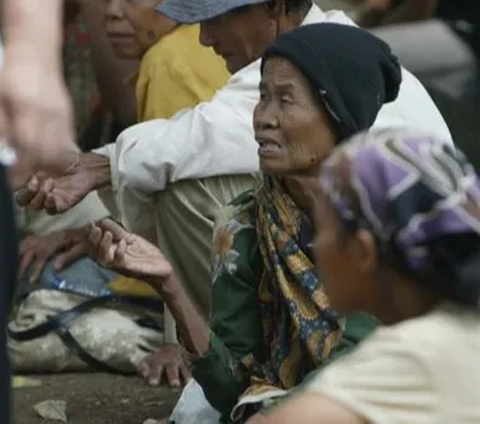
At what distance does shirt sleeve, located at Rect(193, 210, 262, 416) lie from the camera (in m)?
4.75

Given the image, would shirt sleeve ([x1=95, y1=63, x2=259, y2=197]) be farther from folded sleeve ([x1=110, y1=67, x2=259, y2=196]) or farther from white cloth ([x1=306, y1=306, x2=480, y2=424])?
white cloth ([x1=306, y1=306, x2=480, y2=424])

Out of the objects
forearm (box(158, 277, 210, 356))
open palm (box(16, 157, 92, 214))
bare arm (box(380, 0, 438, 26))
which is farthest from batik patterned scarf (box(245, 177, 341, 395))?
bare arm (box(380, 0, 438, 26))

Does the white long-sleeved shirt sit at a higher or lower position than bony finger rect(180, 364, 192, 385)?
higher

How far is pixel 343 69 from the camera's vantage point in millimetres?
4594

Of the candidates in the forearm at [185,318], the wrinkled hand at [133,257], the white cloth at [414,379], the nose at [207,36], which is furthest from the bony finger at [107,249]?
the white cloth at [414,379]

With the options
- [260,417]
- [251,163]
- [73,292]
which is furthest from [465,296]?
[73,292]

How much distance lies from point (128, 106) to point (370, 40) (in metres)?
2.72

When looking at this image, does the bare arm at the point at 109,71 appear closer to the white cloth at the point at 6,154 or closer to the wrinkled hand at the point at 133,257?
the wrinkled hand at the point at 133,257

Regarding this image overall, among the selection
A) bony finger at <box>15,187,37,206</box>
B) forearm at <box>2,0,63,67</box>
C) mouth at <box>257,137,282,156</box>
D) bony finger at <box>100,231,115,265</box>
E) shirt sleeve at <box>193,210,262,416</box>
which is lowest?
bony finger at <box>15,187,37,206</box>

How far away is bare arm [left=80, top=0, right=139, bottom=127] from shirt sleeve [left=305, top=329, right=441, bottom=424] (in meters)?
4.16

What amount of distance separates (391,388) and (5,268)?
0.64 m

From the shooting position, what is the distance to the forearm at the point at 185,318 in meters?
5.36

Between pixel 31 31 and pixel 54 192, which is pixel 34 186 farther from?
pixel 31 31

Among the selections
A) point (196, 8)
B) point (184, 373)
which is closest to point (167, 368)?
point (184, 373)
